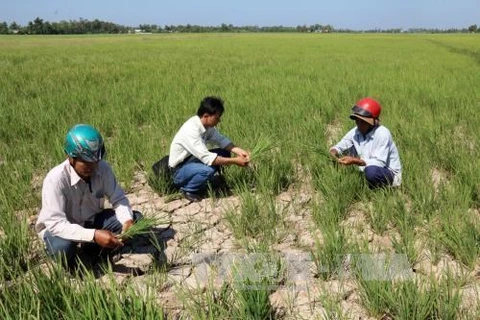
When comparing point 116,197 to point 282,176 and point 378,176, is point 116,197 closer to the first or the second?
point 282,176

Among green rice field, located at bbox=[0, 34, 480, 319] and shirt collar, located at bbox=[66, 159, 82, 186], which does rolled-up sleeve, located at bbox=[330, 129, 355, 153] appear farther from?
shirt collar, located at bbox=[66, 159, 82, 186]

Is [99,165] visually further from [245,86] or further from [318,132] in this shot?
[245,86]

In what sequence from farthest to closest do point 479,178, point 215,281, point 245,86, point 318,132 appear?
point 245,86 → point 318,132 → point 479,178 → point 215,281

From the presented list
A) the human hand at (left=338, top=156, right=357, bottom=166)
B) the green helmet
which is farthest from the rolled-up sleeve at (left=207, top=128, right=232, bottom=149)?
the green helmet

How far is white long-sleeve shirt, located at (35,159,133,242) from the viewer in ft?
7.07

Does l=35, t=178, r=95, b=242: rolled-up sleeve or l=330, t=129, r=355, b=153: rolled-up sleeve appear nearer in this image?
l=35, t=178, r=95, b=242: rolled-up sleeve

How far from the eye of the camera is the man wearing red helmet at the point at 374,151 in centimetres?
295

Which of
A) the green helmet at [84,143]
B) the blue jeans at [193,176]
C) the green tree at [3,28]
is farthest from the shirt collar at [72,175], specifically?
the green tree at [3,28]

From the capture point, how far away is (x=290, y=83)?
762 centimetres

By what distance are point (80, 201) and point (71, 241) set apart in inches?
9.7

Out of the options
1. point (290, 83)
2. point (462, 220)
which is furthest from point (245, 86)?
point (462, 220)

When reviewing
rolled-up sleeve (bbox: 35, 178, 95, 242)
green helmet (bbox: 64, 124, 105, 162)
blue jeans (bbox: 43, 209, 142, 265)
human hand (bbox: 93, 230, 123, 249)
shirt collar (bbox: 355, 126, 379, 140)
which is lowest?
blue jeans (bbox: 43, 209, 142, 265)

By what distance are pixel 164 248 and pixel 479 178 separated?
2163mm

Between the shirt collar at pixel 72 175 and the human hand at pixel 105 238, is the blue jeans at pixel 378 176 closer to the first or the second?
the human hand at pixel 105 238
